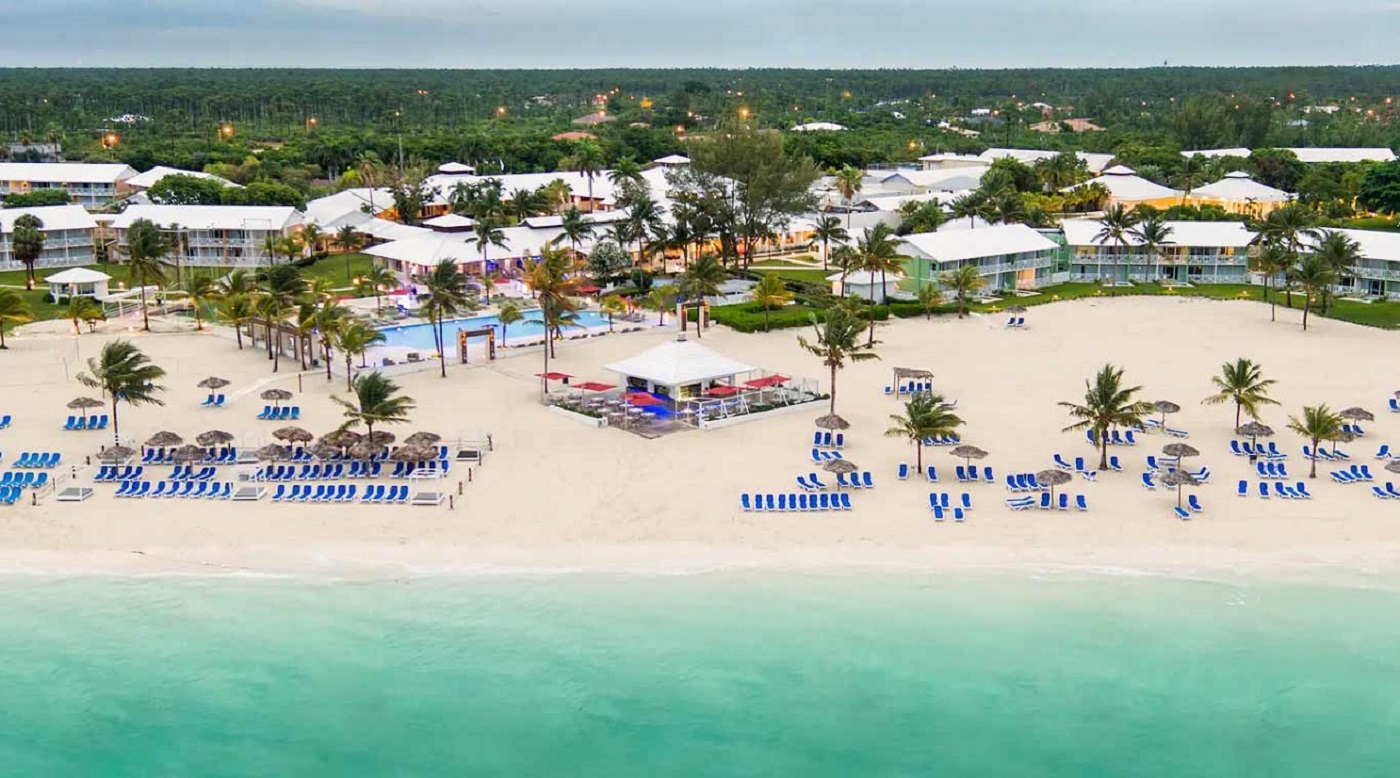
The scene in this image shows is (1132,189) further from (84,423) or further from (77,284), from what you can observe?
(84,423)

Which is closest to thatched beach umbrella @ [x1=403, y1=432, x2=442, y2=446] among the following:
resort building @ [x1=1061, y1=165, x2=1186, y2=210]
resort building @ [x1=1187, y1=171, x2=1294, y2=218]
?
resort building @ [x1=1061, y1=165, x2=1186, y2=210]

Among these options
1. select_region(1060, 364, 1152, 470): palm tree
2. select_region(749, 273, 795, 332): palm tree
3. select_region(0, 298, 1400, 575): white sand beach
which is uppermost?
select_region(749, 273, 795, 332): palm tree

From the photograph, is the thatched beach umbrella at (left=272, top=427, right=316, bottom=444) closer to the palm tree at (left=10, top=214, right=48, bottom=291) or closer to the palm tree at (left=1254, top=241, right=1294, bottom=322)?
the palm tree at (left=10, top=214, right=48, bottom=291)

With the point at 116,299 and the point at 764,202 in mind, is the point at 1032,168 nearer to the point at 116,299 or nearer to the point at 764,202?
the point at 764,202

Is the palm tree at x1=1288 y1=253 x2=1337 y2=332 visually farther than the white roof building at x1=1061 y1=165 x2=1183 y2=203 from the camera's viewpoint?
No

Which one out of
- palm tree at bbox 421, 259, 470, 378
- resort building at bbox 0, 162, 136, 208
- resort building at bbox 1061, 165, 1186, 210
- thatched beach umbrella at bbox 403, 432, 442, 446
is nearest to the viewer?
thatched beach umbrella at bbox 403, 432, 442, 446

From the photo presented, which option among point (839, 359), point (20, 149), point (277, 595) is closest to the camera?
point (277, 595)

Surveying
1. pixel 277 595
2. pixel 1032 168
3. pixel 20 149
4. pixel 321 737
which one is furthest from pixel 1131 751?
pixel 20 149
